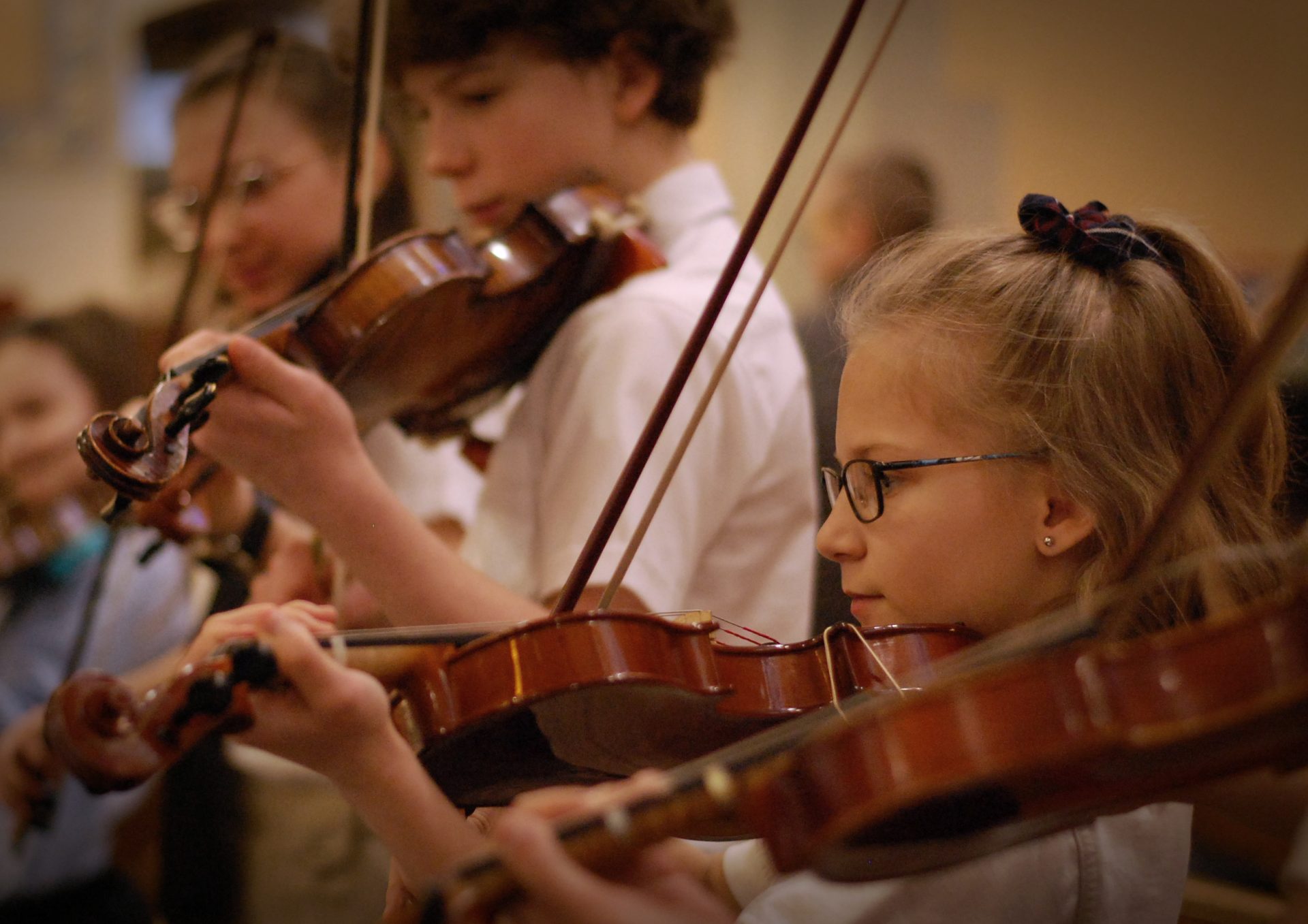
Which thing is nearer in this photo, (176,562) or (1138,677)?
(1138,677)

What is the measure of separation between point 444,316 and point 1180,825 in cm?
64

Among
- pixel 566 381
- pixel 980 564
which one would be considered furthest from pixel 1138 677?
pixel 566 381

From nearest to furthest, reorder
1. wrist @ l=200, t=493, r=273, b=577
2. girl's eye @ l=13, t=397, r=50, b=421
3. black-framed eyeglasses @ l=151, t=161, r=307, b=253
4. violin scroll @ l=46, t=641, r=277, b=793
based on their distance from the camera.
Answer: violin scroll @ l=46, t=641, r=277, b=793
wrist @ l=200, t=493, r=273, b=577
black-framed eyeglasses @ l=151, t=161, r=307, b=253
girl's eye @ l=13, t=397, r=50, b=421

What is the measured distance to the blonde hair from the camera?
27.8 inches

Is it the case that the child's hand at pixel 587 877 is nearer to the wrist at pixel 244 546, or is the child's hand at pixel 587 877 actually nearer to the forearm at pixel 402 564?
the forearm at pixel 402 564

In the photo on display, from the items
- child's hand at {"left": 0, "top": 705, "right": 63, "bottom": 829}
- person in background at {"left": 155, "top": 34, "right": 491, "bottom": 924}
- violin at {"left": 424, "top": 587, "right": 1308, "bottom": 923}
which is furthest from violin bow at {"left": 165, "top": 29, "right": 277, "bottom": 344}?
violin at {"left": 424, "top": 587, "right": 1308, "bottom": 923}

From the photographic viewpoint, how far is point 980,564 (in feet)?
2.35

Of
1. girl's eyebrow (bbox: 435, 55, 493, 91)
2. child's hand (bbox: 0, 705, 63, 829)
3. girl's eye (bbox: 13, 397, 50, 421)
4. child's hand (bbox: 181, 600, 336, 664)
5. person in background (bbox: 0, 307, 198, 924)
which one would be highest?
girl's eyebrow (bbox: 435, 55, 493, 91)

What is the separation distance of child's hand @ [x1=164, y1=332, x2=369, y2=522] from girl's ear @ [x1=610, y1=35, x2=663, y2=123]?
15.6 inches

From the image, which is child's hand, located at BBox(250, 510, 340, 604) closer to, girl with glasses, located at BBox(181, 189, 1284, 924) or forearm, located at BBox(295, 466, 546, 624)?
forearm, located at BBox(295, 466, 546, 624)

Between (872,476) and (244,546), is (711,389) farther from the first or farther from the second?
(244,546)

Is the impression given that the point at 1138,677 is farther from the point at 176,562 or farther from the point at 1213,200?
the point at 176,562

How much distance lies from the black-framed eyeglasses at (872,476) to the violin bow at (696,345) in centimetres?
12

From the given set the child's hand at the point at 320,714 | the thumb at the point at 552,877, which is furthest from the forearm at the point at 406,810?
the thumb at the point at 552,877
